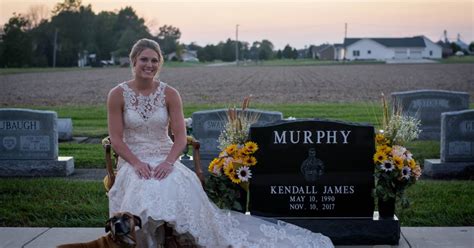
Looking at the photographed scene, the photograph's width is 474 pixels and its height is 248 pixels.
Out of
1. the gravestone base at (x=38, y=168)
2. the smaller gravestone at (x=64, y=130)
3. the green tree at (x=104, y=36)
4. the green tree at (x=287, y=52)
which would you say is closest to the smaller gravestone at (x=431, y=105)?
the smaller gravestone at (x=64, y=130)

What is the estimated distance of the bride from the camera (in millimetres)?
5309

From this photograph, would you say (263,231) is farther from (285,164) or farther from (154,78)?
(154,78)

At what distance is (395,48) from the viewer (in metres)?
146

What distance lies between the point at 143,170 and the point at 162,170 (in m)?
0.16

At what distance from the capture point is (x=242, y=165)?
21.6 ft

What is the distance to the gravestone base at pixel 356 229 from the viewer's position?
21.3 feet

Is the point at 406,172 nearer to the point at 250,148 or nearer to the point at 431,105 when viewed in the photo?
the point at 250,148

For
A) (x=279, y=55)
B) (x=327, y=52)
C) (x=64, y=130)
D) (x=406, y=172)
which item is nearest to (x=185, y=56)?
(x=279, y=55)

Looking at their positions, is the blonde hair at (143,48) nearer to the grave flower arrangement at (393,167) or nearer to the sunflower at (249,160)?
the sunflower at (249,160)

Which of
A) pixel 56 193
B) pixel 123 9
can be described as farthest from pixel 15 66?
pixel 56 193

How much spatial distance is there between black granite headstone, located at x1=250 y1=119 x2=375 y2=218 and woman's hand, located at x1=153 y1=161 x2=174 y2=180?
1267 mm

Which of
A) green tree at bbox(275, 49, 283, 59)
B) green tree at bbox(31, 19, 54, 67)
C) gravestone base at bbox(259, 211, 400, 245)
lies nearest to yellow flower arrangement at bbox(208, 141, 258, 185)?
gravestone base at bbox(259, 211, 400, 245)

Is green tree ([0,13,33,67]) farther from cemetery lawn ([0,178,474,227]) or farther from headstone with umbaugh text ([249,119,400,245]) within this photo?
headstone with umbaugh text ([249,119,400,245])

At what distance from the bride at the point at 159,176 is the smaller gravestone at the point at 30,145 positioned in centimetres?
521
